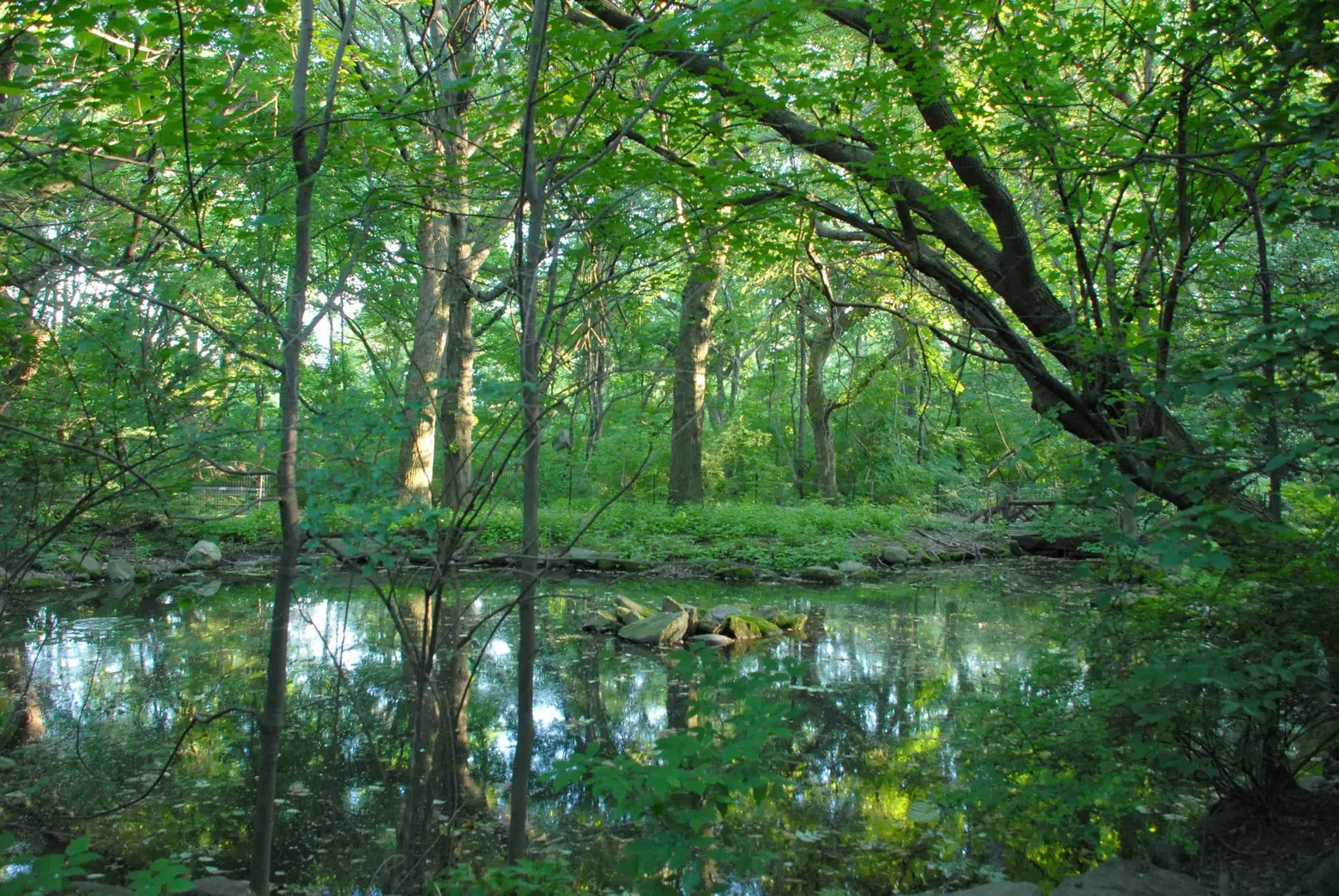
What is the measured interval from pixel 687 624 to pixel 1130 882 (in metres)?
6.08

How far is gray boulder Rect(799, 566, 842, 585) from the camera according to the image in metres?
13.7

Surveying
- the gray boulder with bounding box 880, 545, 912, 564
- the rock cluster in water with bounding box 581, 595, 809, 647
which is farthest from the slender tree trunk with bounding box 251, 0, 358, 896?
the gray boulder with bounding box 880, 545, 912, 564

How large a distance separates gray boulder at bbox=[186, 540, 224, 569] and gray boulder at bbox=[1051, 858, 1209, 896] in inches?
520

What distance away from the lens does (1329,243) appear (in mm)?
7078

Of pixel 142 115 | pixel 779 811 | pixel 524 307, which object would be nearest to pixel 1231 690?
pixel 779 811

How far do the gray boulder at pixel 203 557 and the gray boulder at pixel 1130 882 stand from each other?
43.3ft

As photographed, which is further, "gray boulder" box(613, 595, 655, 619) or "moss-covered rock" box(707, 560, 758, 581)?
"moss-covered rock" box(707, 560, 758, 581)

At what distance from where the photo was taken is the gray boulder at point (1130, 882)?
3.42 meters

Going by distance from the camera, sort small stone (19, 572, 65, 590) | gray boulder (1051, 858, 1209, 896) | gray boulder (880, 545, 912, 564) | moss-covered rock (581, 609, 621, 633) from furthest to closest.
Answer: gray boulder (880, 545, 912, 564) < small stone (19, 572, 65, 590) < moss-covered rock (581, 609, 621, 633) < gray boulder (1051, 858, 1209, 896)

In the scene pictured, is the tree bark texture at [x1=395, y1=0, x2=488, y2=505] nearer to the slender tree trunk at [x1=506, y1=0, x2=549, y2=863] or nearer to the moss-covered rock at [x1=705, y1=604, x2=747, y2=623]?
the slender tree trunk at [x1=506, y1=0, x2=549, y2=863]

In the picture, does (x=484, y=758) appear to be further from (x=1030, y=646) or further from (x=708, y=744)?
(x=1030, y=646)

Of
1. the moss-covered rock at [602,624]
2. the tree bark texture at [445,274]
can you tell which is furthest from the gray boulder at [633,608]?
the tree bark texture at [445,274]

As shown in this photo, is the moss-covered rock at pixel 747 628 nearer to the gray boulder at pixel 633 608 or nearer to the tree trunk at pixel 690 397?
the gray boulder at pixel 633 608

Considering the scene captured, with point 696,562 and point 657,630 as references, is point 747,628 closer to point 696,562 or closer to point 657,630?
point 657,630
